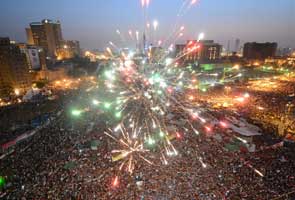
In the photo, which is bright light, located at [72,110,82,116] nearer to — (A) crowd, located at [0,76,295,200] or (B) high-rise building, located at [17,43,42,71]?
(A) crowd, located at [0,76,295,200]

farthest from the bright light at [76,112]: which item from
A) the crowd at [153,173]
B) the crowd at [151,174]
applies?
the crowd at [151,174]

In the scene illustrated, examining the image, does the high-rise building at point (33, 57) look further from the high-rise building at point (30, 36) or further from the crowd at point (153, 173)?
the crowd at point (153, 173)

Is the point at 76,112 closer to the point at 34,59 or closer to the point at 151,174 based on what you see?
the point at 151,174

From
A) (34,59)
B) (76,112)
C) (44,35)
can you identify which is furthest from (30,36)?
(76,112)

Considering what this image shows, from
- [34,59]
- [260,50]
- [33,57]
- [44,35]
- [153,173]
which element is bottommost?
[153,173]

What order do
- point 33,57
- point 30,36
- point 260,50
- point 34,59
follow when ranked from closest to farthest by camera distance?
point 33,57 → point 34,59 → point 30,36 → point 260,50

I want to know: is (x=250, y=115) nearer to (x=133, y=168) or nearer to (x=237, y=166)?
(x=237, y=166)

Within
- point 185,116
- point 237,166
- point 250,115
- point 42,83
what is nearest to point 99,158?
point 237,166
